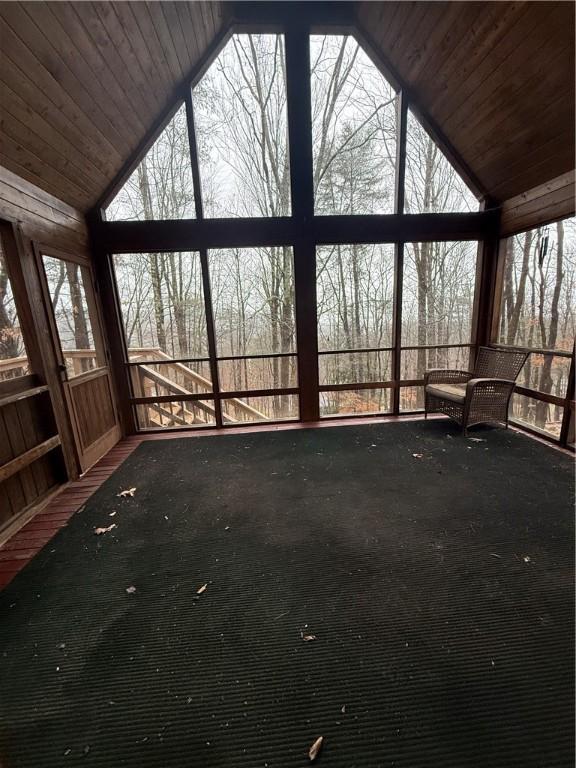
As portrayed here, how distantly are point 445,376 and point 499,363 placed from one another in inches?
23.0

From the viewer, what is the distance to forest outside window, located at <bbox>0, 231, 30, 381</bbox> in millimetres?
2199

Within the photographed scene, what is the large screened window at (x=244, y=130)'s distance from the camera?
10.7 feet

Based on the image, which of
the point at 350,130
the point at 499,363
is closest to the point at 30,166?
the point at 350,130

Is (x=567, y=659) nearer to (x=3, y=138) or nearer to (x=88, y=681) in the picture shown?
(x=88, y=681)

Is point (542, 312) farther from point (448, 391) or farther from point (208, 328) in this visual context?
point (208, 328)

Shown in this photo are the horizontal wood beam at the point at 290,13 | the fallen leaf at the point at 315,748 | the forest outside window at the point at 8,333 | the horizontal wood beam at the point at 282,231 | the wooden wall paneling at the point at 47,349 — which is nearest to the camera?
the fallen leaf at the point at 315,748

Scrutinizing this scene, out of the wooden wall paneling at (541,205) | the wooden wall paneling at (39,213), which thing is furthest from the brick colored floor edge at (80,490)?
the wooden wall paneling at (541,205)

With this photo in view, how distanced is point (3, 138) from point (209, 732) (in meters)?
3.47

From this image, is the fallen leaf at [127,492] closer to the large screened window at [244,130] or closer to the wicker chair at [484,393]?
the large screened window at [244,130]

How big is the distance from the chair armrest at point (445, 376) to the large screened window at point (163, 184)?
343 centimetres

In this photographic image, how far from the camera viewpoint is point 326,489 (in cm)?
243

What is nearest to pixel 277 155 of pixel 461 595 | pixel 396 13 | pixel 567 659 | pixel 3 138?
pixel 396 13

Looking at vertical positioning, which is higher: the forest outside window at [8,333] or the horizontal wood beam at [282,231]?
the horizontal wood beam at [282,231]

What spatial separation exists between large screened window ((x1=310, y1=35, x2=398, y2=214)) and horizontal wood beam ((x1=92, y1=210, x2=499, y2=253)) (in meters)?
0.22
